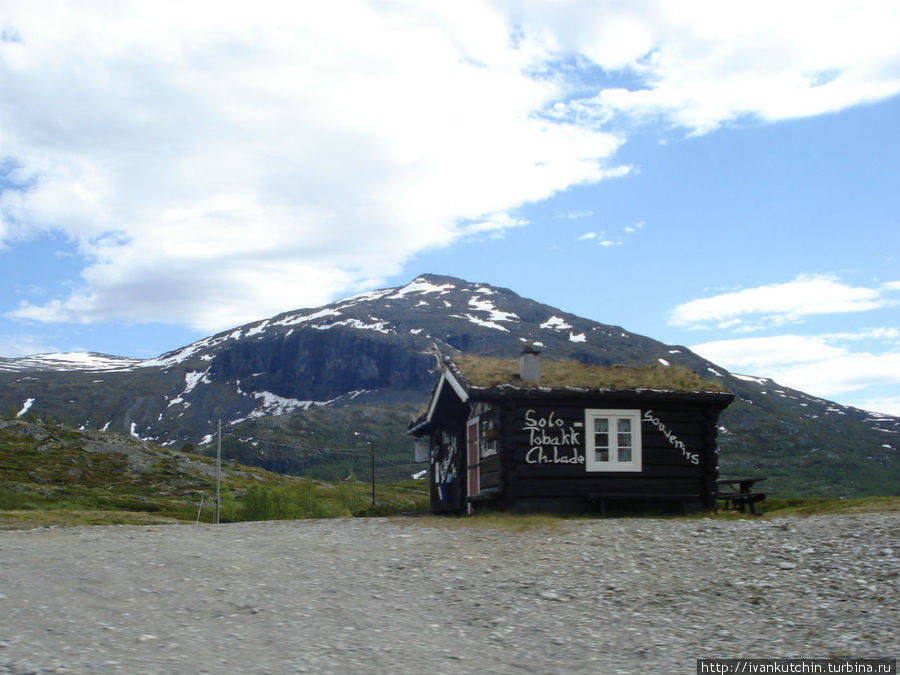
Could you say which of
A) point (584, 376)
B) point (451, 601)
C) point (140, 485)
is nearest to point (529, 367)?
point (584, 376)

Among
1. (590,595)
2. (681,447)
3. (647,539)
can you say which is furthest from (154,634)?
(681,447)

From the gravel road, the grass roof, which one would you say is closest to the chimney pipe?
the grass roof

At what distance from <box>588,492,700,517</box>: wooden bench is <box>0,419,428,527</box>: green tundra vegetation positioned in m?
43.5

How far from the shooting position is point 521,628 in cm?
932

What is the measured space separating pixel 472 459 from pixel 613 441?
16.3 ft

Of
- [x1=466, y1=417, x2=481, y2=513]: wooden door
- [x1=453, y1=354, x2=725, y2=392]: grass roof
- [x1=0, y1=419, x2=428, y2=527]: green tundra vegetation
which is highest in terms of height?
[x1=453, y1=354, x2=725, y2=392]: grass roof

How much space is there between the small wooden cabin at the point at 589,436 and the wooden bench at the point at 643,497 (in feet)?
0.10

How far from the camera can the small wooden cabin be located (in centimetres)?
2412

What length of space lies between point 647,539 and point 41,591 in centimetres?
997

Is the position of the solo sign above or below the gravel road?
above

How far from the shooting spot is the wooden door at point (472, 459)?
88.3 ft

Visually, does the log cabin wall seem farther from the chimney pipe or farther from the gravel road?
the gravel road

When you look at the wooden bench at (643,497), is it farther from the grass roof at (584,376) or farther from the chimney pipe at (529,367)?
the chimney pipe at (529,367)

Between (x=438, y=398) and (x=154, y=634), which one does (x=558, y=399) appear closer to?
(x=438, y=398)
